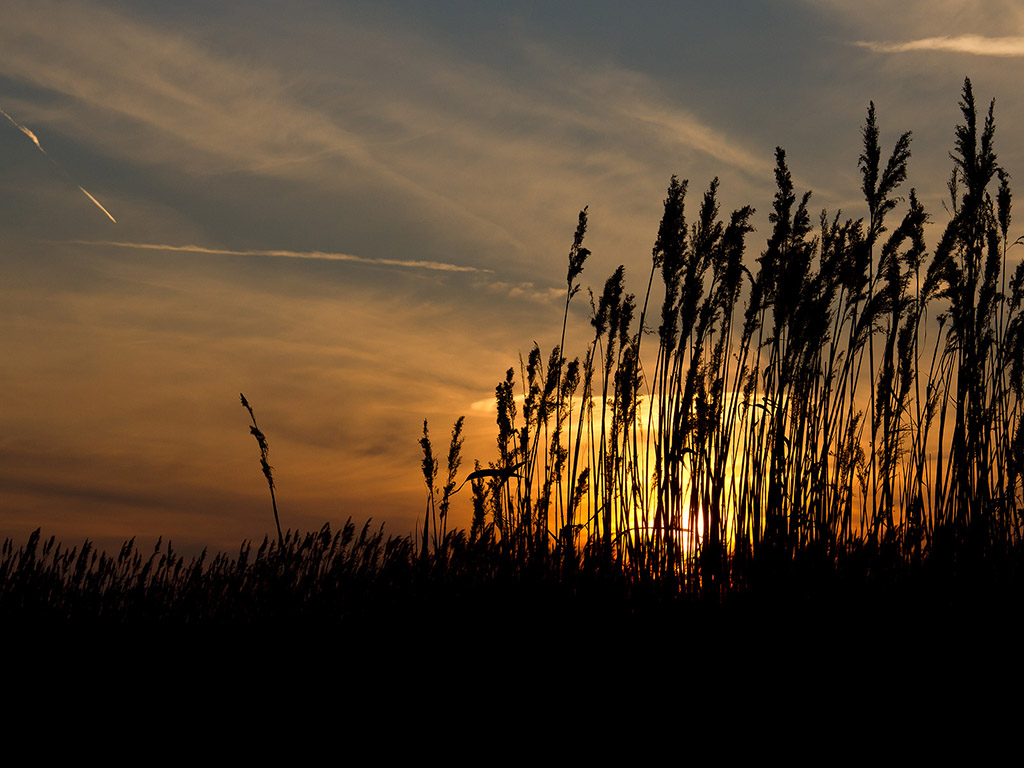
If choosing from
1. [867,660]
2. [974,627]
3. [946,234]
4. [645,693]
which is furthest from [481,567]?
[946,234]

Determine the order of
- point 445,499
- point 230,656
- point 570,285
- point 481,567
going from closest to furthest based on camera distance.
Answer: point 230,656 < point 481,567 < point 570,285 < point 445,499

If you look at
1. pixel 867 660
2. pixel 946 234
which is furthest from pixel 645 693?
pixel 946 234

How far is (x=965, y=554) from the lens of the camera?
3303 millimetres

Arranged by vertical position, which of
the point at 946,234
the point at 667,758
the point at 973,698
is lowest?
the point at 667,758

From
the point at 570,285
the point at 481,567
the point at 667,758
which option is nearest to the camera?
the point at 667,758

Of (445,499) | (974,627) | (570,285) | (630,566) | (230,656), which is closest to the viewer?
(974,627)

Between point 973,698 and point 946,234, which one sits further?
point 946,234

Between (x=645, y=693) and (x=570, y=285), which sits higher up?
(x=570, y=285)

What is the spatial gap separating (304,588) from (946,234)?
343 cm

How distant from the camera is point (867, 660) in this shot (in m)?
2.64

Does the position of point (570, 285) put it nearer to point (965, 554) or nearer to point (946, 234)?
point (946, 234)

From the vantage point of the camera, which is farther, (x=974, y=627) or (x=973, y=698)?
(x=974, y=627)

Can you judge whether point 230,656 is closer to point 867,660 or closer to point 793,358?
point 867,660

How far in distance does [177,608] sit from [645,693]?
2328 millimetres
